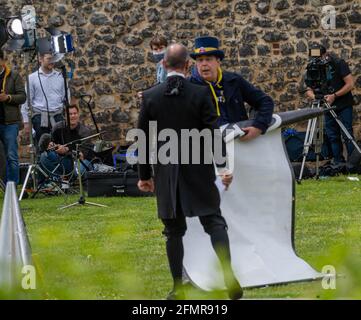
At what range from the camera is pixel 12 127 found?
13.2 meters

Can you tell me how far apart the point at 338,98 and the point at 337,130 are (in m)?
0.46

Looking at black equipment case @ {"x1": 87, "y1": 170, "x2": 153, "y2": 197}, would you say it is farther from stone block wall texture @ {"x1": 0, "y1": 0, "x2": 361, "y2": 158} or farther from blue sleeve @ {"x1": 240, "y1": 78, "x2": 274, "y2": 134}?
blue sleeve @ {"x1": 240, "y1": 78, "x2": 274, "y2": 134}

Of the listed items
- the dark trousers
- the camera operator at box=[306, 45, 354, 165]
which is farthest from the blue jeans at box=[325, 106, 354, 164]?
the dark trousers

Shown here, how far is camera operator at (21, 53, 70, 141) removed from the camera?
15086 mm

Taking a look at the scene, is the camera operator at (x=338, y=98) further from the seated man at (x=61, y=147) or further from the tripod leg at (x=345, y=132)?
the seated man at (x=61, y=147)

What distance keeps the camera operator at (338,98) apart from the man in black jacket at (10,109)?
4530 millimetres

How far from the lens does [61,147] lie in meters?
13.7

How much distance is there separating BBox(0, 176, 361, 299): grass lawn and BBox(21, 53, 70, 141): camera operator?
1.59 meters

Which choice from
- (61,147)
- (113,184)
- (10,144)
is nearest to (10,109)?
(10,144)

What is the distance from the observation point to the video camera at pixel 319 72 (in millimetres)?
14547

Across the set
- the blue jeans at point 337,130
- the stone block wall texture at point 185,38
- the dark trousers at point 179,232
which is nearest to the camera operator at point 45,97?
the stone block wall texture at point 185,38

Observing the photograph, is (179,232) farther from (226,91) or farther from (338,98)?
(338,98)

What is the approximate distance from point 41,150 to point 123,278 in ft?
37.6
